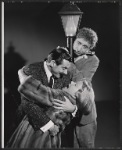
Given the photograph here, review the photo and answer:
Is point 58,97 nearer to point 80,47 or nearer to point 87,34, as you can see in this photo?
point 80,47

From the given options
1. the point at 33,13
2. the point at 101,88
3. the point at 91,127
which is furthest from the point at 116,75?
the point at 33,13

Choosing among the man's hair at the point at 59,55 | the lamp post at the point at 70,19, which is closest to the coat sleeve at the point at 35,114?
the man's hair at the point at 59,55

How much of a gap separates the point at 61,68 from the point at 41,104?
1.09 ft

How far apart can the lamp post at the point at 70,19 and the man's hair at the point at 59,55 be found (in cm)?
6

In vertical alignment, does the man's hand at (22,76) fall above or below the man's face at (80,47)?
below

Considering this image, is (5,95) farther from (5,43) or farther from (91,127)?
(91,127)

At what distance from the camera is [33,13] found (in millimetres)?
4344

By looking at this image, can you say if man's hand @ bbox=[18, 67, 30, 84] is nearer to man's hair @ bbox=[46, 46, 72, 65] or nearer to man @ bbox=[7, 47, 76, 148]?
man @ bbox=[7, 47, 76, 148]

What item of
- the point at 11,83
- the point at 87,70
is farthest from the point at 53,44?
the point at 11,83

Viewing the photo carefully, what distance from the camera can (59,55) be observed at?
4289mm

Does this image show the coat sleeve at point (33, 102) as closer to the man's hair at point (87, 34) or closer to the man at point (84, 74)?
the man at point (84, 74)

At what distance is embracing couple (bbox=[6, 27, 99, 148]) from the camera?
428 centimetres

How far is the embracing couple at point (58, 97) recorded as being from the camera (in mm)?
4277

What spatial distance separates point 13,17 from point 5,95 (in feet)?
2.10
